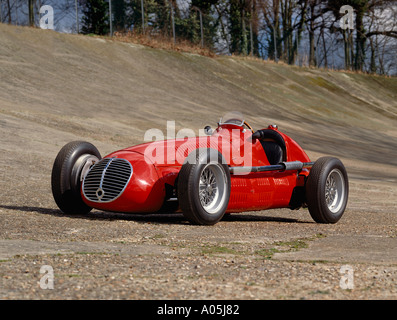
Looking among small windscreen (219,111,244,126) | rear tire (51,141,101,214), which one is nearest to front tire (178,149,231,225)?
small windscreen (219,111,244,126)

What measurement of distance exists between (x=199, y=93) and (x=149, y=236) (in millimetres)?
26026

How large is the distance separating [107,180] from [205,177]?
1.23 metres

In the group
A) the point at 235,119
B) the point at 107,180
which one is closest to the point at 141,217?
the point at 107,180

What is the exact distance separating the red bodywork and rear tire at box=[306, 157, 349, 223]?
1.08 ft

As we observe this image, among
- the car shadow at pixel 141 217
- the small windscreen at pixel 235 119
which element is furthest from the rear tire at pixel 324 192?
the small windscreen at pixel 235 119

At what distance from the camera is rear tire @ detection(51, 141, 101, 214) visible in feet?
31.0

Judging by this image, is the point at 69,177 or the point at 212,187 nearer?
the point at 212,187

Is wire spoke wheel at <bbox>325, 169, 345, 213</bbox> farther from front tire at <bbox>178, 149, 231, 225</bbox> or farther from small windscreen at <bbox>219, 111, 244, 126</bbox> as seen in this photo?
front tire at <bbox>178, 149, 231, 225</bbox>

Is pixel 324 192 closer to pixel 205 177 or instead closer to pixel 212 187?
pixel 212 187

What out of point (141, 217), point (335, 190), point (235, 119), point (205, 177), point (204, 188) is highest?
point (235, 119)

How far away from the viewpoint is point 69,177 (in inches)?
373

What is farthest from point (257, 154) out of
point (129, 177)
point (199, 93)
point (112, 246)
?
point (199, 93)
